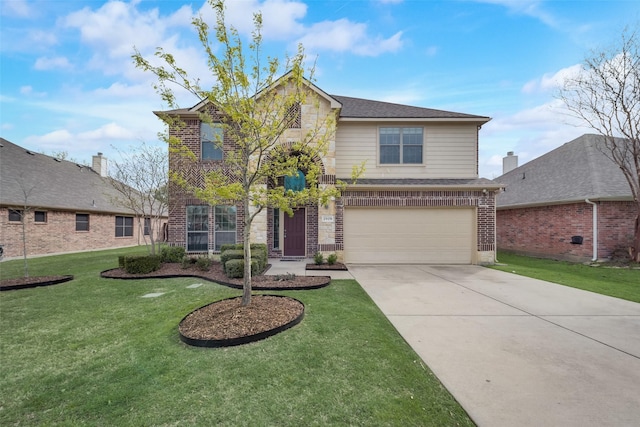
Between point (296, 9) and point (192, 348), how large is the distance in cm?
810

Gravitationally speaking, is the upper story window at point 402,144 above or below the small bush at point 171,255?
above

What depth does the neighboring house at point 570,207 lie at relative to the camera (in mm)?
11461

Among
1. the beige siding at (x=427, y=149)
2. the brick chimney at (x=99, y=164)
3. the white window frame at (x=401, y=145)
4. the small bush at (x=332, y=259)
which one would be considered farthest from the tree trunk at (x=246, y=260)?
the brick chimney at (x=99, y=164)

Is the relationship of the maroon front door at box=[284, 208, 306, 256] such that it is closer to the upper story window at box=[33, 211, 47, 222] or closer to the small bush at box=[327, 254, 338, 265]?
the small bush at box=[327, 254, 338, 265]

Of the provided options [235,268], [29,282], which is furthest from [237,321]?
[29,282]

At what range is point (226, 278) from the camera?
7965 millimetres

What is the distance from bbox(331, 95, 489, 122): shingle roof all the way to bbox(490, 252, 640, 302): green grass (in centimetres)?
636

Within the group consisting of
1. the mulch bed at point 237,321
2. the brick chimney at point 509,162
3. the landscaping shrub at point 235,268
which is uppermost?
the brick chimney at point 509,162

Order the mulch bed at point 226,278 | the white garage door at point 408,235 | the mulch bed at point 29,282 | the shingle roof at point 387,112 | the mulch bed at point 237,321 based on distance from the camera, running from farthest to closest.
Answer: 1. the shingle roof at point 387,112
2. the white garage door at point 408,235
3. the mulch bed at point 29,282
4. the mulch bed at point 226,278
5. the mulch bed at point 237,321

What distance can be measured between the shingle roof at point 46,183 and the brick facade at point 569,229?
66.6ft

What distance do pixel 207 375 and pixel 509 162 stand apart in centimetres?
2440

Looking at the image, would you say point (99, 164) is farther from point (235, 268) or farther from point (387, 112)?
point (387, 112)

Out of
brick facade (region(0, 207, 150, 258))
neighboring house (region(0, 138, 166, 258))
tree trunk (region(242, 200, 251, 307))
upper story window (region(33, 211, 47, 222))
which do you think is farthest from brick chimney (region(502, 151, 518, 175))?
upper story window (region(33, 211, 47, 222))

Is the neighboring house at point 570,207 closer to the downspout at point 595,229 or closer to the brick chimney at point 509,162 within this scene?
the downspout at point 595,229
